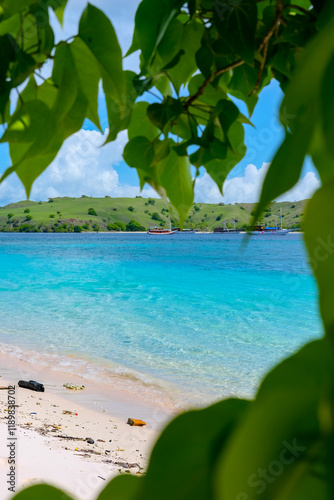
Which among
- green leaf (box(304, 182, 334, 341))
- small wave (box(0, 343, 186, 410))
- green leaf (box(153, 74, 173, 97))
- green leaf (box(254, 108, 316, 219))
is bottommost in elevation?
small wave (box(0, 343, 186, 410))

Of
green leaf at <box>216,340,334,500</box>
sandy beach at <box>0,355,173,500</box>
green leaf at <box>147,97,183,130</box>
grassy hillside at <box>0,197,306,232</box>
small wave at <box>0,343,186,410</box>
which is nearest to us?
green leaf at <box>216,340,334,500</box>

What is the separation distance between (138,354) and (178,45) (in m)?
6.76

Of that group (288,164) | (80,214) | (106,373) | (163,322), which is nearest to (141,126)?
(288,164)

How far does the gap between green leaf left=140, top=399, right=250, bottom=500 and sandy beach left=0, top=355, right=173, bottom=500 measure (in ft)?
7.91

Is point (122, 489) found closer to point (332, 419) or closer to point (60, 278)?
point (332, 419)

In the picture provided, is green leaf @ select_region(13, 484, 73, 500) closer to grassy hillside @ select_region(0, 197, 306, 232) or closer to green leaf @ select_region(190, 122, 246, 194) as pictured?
green leaf @ select_region(190, 122, 246, 194)

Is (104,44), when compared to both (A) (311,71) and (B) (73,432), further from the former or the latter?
(B) (73,432)

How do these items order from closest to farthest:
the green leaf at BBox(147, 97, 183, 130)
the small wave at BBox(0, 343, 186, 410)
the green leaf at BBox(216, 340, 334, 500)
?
1. the green leaf at BBox(216, 340, 334, 500)
2. the green leaf at BBox(147, 97, 183, 130)
3. the small wave at BBox(0, 343, 186, 410)

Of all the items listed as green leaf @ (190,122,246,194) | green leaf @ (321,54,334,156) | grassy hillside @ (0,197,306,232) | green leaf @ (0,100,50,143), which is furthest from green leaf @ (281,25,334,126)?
grassy hillside @ (0,197,306,232)

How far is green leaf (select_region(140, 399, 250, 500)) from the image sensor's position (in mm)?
78

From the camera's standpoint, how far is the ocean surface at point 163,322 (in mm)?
5922

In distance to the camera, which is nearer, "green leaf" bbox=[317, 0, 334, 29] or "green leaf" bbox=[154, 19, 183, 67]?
"green leaf" bbox=[317, 0, 334, 29]

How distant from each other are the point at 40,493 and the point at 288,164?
85 mm

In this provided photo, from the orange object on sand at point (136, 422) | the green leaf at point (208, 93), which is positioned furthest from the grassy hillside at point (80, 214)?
the green leaf at point (208, 93)
